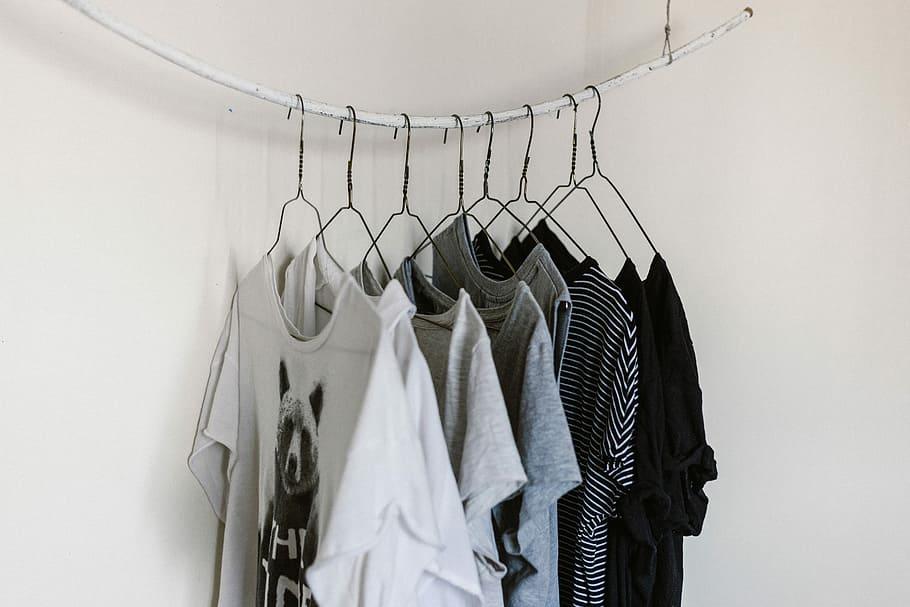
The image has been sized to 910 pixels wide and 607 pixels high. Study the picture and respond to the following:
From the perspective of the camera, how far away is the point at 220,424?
109cm

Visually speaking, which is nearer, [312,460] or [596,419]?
[312,460]

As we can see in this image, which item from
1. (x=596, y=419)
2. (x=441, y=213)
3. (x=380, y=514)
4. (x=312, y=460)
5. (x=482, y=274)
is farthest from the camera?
(x=441, y=213)

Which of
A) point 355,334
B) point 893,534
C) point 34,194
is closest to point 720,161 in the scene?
point 893,534

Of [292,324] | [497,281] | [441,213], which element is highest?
[441,213]

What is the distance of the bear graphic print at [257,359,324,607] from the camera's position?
96 centimetres

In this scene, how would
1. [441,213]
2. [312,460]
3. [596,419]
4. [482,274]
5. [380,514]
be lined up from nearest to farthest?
[380,514] < [312,460] < [596,419] < [482,274] < [441,213]

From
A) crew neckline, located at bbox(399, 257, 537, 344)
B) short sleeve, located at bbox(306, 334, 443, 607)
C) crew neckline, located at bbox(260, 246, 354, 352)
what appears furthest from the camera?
crew neckline, located at bbox(399, 257, 537, 344)

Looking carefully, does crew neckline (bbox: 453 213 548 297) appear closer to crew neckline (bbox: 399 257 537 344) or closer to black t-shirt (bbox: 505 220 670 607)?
crew neckline (bbox: 399 257 537 344)

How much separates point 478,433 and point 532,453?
10cm

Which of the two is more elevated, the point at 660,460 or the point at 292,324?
the point at 292,324

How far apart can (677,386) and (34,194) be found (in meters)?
0.85

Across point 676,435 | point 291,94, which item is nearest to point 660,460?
point 676,435

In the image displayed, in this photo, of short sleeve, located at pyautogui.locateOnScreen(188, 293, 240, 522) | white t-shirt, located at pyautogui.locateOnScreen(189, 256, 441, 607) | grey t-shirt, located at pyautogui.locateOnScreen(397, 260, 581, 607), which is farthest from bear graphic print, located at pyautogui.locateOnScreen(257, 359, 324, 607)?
grey t-shirt, located at pyautogui.locateOnScreen(397, 260, 581, 607)

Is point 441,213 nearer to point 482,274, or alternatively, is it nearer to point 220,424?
point 482,274
